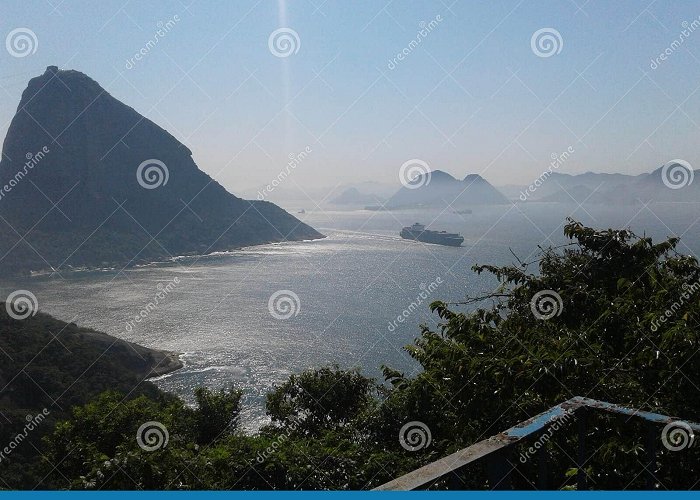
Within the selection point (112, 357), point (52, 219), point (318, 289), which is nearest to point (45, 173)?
point (52, 219)

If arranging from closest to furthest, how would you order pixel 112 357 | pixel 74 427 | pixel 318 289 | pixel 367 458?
pixel 367 458
pixel 74 427
pixel 112 357
pixel 318 289

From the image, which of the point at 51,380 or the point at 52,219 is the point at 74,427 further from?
the point at 52,219

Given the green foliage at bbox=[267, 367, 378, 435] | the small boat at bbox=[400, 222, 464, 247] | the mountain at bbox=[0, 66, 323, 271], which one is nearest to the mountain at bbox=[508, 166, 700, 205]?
the small boat at bbox=[400, 222, 464, 247]

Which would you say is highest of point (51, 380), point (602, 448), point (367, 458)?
point (602, 448)

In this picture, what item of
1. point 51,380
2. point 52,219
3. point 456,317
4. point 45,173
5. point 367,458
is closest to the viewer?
point 456,317

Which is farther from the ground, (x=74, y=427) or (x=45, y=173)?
(x=74, y=427)

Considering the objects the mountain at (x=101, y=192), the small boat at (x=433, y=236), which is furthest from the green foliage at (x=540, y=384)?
the mountain at (x=101, y=192)

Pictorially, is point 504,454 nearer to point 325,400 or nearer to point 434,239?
point 325,400
